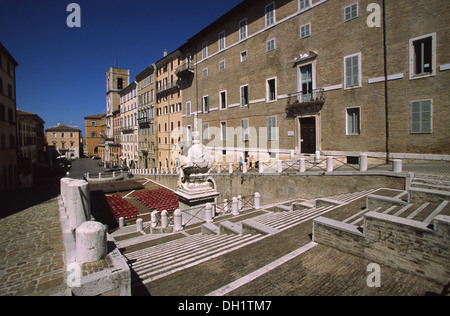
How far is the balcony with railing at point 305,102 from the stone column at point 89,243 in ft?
58.7

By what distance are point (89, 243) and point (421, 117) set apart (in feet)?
56.2

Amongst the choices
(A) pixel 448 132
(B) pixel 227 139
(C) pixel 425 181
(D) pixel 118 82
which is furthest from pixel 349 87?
(D) pixel 118 82

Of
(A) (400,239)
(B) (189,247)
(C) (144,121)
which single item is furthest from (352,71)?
(C) (144,121)

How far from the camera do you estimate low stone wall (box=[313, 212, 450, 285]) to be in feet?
14.4

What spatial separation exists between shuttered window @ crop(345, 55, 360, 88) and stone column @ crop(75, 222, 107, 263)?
1774 cm

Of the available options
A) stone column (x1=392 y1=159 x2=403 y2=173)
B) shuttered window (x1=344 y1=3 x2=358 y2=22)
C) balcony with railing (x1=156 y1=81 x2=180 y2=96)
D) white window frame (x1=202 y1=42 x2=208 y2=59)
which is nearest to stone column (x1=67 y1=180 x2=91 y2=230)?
stone column (x1=392 y1=159 x2=403 y2=173)

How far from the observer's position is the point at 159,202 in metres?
19.6

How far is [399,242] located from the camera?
194 inches

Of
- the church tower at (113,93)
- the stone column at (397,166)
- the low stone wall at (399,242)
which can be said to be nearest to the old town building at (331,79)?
the stone column at (397,166)

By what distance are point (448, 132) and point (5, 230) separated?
2032 centimetres

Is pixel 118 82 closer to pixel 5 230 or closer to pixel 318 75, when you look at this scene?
pixel 318 75

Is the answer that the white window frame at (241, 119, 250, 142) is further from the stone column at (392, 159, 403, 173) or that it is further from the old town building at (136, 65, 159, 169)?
the old town building at (136, 65, 159, 169)

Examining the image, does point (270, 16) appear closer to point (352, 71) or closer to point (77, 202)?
point (352, 71)

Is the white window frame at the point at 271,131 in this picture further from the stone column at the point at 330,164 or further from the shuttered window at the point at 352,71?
the stone column at the point at 330,164
